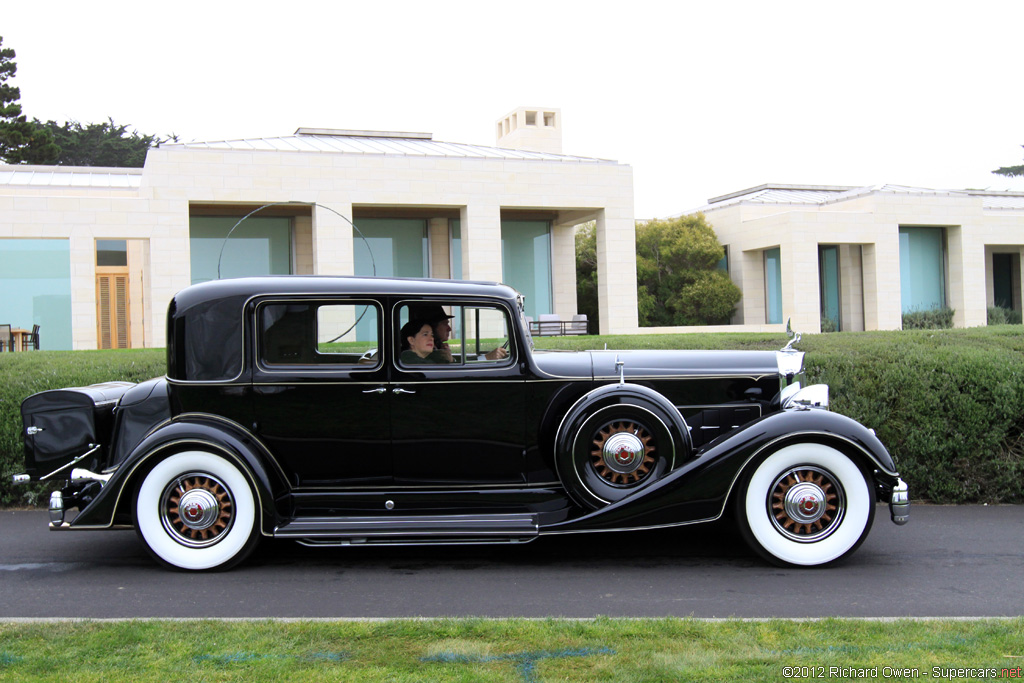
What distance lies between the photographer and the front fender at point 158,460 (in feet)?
16.4

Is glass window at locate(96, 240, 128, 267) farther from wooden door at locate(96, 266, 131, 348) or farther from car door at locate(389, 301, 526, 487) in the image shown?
car door at locate(389, 301, 526, 487)

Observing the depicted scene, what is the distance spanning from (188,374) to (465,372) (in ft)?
5.93

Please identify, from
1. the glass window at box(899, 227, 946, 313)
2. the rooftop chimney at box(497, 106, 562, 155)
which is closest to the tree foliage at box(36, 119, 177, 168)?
the rooftop chimney at box(497, 106, 562, 155)

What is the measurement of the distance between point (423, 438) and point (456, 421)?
0.80ft

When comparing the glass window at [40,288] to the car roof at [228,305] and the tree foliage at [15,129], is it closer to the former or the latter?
the tree foliage at [15,129]

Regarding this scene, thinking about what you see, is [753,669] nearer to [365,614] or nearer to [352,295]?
[365,614]

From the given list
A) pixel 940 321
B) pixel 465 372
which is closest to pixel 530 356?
pixel 465 372

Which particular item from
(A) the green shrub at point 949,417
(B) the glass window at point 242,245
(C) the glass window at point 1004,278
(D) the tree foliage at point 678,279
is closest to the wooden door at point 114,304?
(B) the glass window at point 242,245

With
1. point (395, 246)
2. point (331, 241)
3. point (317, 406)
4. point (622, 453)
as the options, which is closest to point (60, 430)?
point (317, 406)

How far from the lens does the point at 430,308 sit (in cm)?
545

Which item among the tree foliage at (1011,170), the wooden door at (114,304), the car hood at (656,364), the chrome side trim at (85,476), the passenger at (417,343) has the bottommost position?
the chrome side trim at (85,476)

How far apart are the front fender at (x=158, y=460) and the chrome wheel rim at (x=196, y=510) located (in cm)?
20

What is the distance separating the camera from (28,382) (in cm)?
709

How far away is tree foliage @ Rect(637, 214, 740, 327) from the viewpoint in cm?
3111
